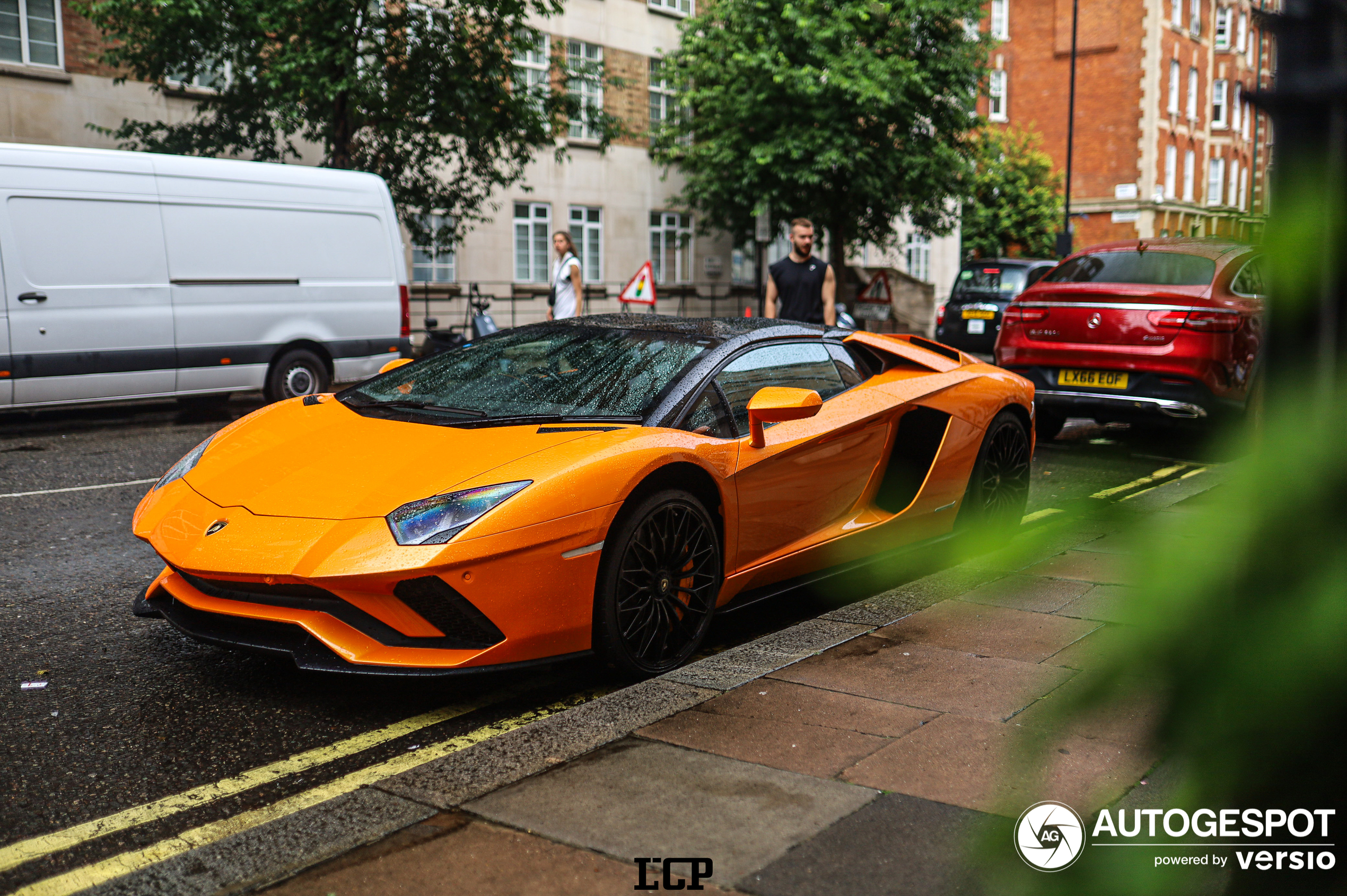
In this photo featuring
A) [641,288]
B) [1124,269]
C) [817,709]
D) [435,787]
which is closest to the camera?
[435,787]

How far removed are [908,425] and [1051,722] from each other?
467 centimetres

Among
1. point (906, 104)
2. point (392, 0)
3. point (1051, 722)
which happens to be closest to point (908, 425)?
point (1051, 722)

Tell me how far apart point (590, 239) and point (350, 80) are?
11755 millimetres

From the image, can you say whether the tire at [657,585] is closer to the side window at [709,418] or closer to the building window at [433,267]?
the side window at [709,418]

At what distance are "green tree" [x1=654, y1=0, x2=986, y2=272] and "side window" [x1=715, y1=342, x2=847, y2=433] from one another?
18.1 meters

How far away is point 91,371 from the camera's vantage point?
10891 millimetres

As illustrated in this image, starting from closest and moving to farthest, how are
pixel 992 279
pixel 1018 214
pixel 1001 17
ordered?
pixel 992 279 < pixel 1018 214 < pixel 1001 17

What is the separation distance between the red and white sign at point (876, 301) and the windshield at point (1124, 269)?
8453 mm

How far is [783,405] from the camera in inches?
171

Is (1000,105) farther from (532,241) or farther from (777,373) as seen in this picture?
(777,373)

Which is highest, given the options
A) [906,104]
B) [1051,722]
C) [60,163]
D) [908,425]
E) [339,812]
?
[906,104]

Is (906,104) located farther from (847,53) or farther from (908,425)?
(908,425)

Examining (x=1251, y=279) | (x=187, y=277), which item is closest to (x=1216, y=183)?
(x=1251, y=279)

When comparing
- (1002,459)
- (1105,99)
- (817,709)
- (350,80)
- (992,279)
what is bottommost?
(817,709)
